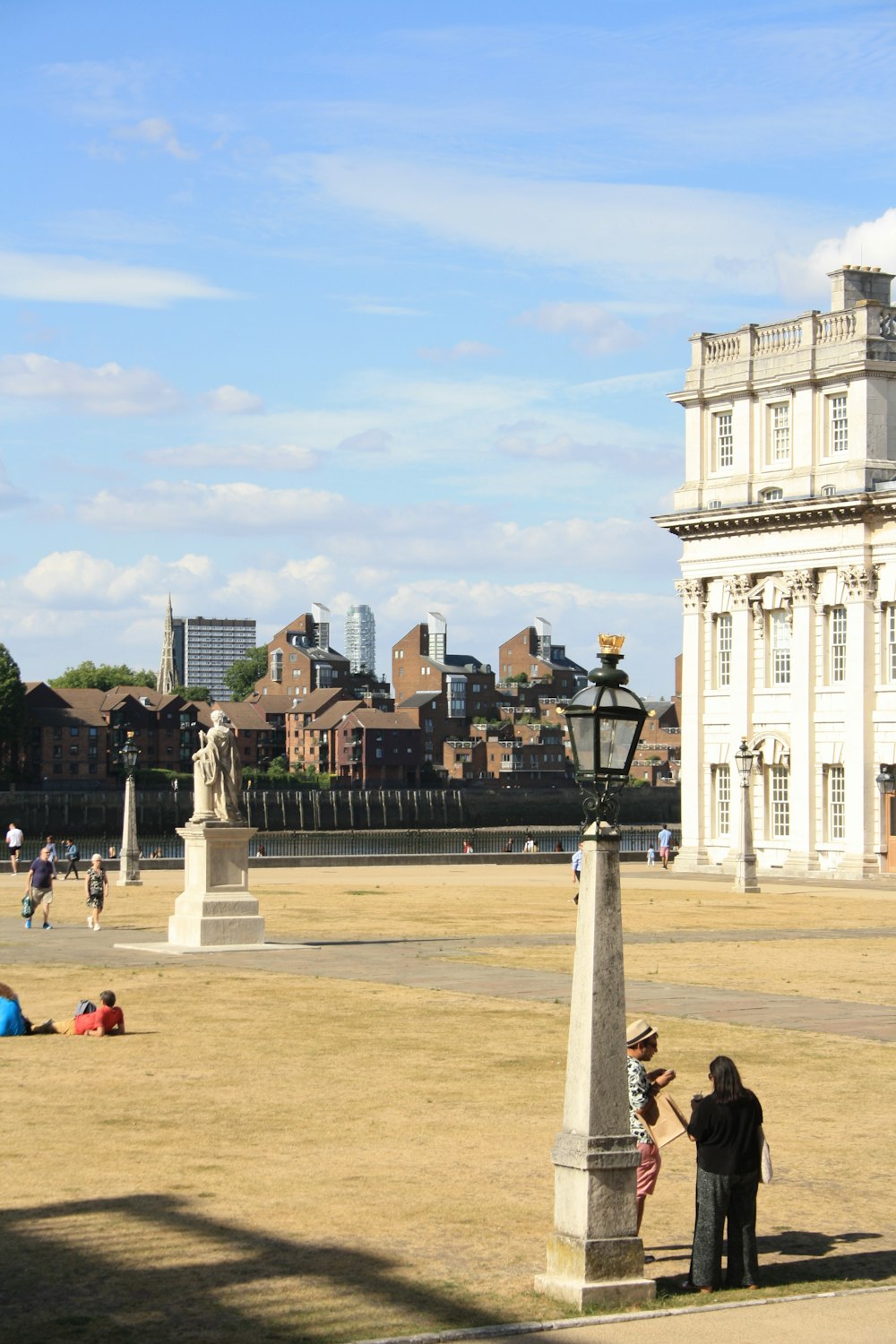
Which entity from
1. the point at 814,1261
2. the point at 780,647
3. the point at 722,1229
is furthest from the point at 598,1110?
the point at 780,647

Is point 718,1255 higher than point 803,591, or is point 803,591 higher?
point 803,591

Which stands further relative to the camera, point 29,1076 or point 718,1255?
point 29,1076

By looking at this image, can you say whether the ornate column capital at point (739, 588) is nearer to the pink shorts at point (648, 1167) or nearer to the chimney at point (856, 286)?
the chimney at point (856, 286)

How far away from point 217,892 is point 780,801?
38.8 m

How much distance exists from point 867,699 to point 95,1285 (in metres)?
56.7

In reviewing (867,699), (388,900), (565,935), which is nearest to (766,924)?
(565,935)

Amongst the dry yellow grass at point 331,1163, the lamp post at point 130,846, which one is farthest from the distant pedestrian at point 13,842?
the dry yellow grass at point 331,1163

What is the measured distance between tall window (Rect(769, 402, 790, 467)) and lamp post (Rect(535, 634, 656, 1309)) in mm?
58431

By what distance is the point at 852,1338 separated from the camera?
33.8 feet

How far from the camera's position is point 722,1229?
1198 centimetres

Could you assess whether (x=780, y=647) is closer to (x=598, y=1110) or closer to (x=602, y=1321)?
(x=598, y=1110)

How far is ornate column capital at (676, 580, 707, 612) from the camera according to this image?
7269 cm

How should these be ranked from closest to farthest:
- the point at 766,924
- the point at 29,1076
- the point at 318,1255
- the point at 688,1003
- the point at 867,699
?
the point at 318,1255, the point at 29,1076, the point at 688,1003, the point at 766,924, the point at 867,699

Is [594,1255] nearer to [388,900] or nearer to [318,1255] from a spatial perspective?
[318,1255]
